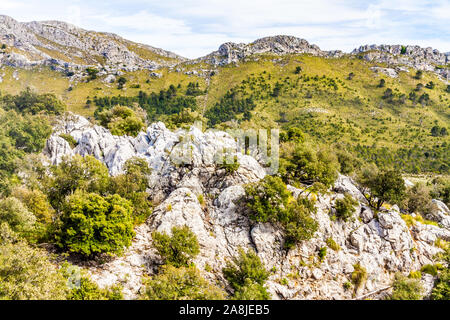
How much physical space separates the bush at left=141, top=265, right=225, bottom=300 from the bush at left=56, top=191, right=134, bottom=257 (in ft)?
31.2

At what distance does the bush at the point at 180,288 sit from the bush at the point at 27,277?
8.83m

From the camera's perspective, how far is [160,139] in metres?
66.0

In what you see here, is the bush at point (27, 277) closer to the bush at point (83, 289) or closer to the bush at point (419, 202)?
the bush at point (83, 289)

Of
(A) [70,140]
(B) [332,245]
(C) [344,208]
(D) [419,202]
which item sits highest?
(A) [70,140]

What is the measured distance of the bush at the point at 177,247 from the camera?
3678 cm

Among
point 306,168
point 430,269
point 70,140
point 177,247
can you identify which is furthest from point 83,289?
point 70,140

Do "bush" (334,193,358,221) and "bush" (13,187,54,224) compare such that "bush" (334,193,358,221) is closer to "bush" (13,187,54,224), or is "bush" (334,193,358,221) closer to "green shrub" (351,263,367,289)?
"green shrub" (351,263,367,289)

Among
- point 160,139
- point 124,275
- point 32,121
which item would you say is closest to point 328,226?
point 124,275

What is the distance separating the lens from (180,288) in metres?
28.9

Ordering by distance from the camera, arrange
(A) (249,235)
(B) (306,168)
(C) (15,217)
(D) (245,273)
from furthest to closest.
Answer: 1. (B) (306,168)
2. (A) (249,235)
3. (D) (245,273)
4. (C) (15,217)

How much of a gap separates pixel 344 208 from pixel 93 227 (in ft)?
153

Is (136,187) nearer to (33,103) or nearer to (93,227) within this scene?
(93,227)

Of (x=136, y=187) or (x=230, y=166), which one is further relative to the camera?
(x=230, y=166)

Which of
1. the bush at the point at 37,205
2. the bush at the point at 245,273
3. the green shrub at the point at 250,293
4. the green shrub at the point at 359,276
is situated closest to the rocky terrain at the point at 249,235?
the green shrub at the point at 359,276
